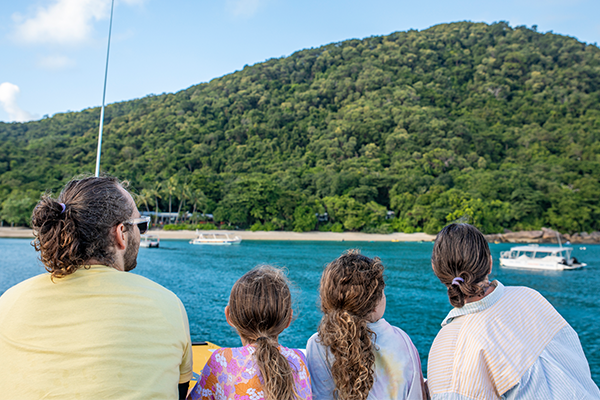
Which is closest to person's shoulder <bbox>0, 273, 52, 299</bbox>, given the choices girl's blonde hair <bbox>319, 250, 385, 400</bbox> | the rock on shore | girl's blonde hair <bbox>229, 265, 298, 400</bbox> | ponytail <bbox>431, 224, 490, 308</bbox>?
girl's blonde hair <bbox>229, 265, 298, 400</bbox>

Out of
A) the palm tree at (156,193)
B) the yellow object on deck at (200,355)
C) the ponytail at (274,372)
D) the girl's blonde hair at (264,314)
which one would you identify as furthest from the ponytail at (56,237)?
the palm tree at (156,193)

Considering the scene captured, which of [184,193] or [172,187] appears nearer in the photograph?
[184,193]

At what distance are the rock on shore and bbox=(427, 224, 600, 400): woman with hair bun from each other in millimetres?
56616

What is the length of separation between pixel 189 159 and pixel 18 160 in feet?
93.0

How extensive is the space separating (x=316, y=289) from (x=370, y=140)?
7200 centimetres

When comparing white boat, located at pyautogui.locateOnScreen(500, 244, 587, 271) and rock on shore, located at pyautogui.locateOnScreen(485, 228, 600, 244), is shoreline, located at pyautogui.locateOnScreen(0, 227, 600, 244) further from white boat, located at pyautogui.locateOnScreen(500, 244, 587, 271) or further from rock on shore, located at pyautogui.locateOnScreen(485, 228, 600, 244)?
white boat, located at pyautogui.locateOnScreen(500, 244, 587, 271)

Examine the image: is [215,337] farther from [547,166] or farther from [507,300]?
[547,166]

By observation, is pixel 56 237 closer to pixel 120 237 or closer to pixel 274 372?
pixel 120 237

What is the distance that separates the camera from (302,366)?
1.75 metres

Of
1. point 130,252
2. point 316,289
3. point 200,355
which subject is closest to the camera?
point 130,252

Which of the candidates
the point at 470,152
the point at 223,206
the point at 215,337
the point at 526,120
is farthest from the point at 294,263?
the point at 526,120

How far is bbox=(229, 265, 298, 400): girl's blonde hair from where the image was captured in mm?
1620

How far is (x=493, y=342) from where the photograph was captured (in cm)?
164

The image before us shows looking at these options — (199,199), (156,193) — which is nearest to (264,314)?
(199,199)
